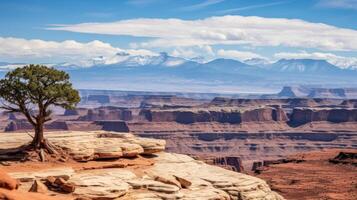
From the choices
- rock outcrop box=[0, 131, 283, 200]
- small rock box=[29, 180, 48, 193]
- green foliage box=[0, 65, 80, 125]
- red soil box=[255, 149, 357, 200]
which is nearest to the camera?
small rock box=[29, 180, 48, 193]

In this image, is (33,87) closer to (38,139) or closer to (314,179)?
(38,139)

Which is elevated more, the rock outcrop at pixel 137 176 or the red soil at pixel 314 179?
the rock outcrop at pixel 137 176

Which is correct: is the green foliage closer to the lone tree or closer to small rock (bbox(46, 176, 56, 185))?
the lone tree

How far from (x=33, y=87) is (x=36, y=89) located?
0.50 meters

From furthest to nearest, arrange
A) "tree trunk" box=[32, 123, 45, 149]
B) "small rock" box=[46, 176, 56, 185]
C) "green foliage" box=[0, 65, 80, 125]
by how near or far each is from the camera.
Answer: "tree trunk" box=[32, 123, 45, 149] → "green foliage" box=[0, 65, 80, 125] → "small rock" box=[46, 176, 56, 185]

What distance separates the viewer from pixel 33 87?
42.6 meters

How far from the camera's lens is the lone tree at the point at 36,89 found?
142 ft

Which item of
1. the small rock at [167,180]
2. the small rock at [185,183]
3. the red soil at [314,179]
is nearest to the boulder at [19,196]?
the small rock at [167,180]

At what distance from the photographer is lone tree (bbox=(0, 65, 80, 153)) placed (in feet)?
142

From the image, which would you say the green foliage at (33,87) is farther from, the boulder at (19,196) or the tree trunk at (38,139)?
the boulder at (19,196)

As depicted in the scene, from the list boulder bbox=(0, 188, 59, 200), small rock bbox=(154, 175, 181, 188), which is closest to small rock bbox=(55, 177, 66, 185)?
boulder bbox=(0, 188, 59, 200)

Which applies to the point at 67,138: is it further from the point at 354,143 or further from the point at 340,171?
the point at 354,143

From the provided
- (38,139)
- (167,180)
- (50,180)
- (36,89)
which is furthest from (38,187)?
(36,89)

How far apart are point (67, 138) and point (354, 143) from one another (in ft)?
513
